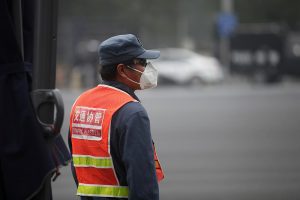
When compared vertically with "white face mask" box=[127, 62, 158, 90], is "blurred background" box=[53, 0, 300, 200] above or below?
below

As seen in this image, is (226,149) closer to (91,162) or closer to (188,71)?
(91,162)

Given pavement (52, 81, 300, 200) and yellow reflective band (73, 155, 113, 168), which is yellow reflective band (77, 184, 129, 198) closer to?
yellow reflective band (73, 155, 113, 168)

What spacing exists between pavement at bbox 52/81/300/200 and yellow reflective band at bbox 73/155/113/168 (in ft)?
16.7

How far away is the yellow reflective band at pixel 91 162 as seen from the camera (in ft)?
12.6

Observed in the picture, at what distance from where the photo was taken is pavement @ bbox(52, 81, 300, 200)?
31.3 ft

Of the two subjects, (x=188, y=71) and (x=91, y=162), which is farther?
(x=188, y=71)

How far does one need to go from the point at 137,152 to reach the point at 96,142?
0.29 m

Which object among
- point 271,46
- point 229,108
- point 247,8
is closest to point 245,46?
point 271,46

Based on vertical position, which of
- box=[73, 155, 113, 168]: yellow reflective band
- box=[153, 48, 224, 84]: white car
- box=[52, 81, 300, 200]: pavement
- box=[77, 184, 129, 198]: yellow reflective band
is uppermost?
box=[73, 155, 113, 168]: yellow reflective band

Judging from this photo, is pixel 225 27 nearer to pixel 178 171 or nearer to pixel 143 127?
pixel 178 171

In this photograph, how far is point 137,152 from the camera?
3.67 metres

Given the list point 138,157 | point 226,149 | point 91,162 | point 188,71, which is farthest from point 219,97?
point 138,157

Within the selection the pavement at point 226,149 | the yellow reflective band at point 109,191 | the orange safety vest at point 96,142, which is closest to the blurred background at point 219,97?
the pavement at point 226,149

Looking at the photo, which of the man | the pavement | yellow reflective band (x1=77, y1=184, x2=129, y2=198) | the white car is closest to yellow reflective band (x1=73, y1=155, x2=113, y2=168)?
the man
